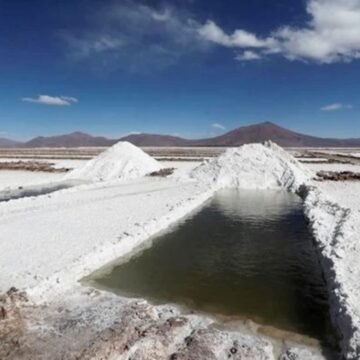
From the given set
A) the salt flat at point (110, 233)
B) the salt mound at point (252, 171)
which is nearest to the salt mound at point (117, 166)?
the salt flat at point (110, 233)

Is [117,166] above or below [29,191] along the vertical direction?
above

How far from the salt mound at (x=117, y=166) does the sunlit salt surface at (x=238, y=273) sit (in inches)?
703

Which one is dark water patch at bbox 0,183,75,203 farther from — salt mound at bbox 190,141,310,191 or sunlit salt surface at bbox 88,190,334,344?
sunlit salt surface at bbox 88,190,334,344

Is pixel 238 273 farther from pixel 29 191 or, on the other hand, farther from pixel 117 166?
pixel 117 166

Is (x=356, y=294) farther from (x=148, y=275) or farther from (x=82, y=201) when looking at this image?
(x=82, y=201)

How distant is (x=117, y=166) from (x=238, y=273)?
26.1 m

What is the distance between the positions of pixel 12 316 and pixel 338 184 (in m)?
24.9

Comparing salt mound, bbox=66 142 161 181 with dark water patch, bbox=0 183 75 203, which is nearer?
dark water patch, bbox=0 183 75 203

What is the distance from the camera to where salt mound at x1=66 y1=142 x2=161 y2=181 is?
115ft

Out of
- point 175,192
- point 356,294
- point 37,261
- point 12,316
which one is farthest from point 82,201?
point 356,294

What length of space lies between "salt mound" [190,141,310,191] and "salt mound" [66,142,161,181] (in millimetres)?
5205

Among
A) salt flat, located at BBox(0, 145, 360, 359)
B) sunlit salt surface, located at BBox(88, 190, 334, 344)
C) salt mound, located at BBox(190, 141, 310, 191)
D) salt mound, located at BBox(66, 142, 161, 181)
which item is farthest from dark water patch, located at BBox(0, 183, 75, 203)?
sunlit salt surface, located at BBox(88, 190, 334, 344)

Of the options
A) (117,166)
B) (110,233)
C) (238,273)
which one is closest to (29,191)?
(117,166)

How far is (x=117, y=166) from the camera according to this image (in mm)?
36531
